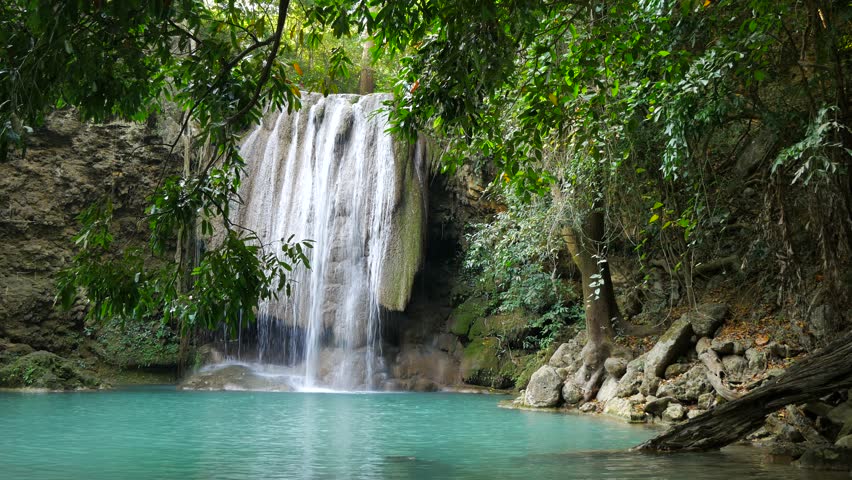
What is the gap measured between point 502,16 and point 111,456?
18.1 feet

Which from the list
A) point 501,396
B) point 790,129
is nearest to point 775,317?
point 790,129

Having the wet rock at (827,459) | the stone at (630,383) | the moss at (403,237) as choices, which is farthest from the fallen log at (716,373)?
the moss at (403,237)

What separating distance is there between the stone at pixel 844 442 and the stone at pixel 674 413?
376cm

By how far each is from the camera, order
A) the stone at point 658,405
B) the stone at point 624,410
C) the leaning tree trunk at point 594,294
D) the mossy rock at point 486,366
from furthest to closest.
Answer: the mossy rock at point 486,366, the leaning tree trunk at point 594,294, the stone at point 624,410, the stone at point 658,405

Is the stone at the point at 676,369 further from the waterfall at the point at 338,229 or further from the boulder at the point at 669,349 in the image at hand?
the waterfall at the point at 338,229

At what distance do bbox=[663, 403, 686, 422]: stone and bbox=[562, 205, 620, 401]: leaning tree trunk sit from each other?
2.37m

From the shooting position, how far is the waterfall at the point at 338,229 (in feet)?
60.2

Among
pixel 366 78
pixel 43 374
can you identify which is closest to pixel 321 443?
pixel 43 374

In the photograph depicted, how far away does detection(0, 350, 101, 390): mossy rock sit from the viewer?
1552 centimetres

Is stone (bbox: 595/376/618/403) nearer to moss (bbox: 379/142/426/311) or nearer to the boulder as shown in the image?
the boulder

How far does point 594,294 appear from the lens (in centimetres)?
1287

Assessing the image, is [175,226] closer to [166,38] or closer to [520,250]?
[166,38]

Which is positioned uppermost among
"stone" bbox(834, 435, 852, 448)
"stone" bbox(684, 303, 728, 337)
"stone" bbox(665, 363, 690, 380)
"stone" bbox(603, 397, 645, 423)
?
"stone" bbox(684, 303, 728, 337)

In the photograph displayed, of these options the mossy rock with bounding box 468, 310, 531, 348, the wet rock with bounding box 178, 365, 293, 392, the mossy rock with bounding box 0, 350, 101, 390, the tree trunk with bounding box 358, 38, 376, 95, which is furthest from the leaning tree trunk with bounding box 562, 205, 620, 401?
the tree trunk with bounding box 358, 38, 376, 95
